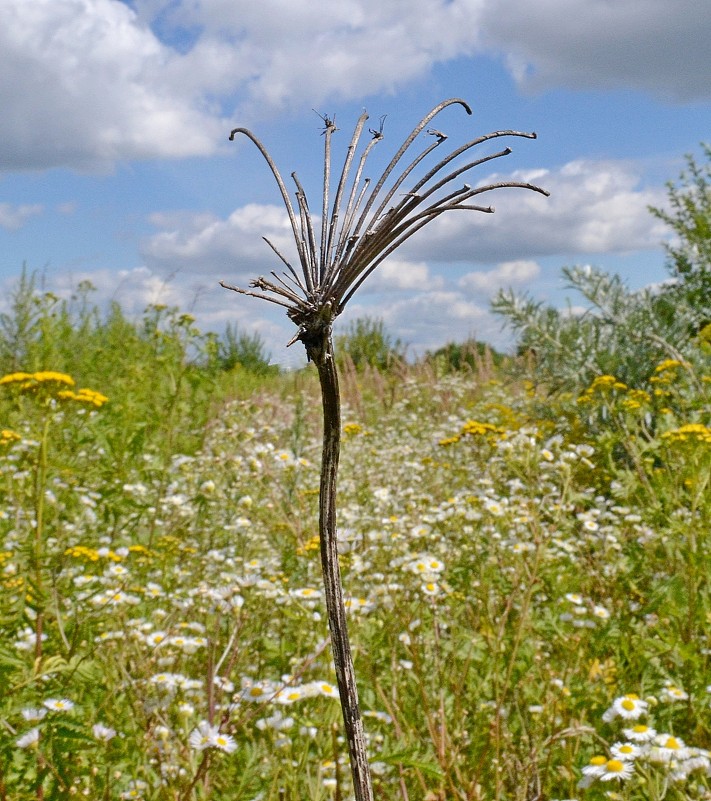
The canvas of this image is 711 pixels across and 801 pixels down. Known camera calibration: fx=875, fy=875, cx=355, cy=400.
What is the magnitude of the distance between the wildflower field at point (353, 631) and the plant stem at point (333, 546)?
0.56m

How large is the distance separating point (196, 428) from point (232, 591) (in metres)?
5.35

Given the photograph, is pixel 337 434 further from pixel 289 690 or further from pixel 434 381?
pixel 434 381

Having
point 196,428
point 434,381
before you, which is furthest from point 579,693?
point 434,381

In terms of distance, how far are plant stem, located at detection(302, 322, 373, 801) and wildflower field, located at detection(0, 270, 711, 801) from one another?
56 centimetres

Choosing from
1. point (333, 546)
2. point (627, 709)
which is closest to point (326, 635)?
point (627, 709)

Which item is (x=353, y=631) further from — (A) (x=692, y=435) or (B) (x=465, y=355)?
(B) (x=465, y=355)

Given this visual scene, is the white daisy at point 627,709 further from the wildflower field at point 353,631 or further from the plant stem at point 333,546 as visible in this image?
the plant stem at point 333,546

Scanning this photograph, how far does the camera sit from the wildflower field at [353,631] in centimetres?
197

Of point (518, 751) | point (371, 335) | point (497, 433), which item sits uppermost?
point (371, 335)

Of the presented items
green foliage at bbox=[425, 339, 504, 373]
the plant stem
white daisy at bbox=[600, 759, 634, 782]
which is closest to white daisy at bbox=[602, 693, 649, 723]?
white daisy at bbox=[600, 759, 634, 782]

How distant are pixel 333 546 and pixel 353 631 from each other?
1834 millimetres

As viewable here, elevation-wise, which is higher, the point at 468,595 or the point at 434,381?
the point at 434,381

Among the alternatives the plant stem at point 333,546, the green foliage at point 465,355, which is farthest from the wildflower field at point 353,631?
the green foliage at point 465,355

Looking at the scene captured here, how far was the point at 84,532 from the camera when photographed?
13.7 feet
